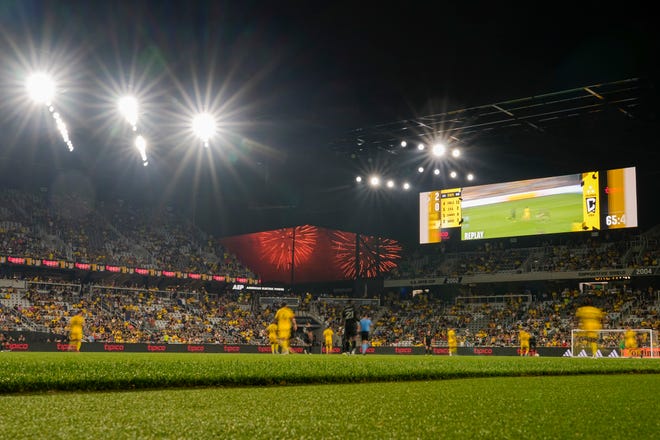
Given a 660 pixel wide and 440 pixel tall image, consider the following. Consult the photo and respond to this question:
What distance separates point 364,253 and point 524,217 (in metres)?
16.9

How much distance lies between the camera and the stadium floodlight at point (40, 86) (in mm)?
24922

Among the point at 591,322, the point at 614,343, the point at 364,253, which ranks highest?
the point at 364,253

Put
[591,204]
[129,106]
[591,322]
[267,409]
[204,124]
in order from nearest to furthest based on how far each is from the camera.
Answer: [267,409], [591,322], [129,106], [204,124], [591,204]

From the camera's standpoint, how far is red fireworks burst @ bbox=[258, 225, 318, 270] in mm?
52250

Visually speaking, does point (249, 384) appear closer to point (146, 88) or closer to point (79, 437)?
point (79, 437)

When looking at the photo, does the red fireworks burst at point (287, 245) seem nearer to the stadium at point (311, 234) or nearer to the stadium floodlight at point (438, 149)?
the stadium at point (311, 234)

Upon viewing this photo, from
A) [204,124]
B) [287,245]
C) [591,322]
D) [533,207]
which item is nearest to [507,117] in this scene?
[533,207]

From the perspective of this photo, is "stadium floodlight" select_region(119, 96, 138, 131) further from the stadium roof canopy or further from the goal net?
the goal net

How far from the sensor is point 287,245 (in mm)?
52750

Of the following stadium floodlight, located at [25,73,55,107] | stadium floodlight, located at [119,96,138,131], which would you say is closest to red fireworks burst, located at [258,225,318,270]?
stadium floodlight, located at [119,96,138,131]

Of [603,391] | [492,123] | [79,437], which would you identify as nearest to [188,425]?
[79,437]

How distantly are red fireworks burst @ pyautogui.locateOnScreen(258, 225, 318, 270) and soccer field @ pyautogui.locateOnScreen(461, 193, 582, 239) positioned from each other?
1631cm

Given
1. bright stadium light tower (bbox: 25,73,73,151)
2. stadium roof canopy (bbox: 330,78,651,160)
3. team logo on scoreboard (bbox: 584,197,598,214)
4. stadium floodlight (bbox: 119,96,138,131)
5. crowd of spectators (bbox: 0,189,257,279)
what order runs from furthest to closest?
crowd of spectators (bbox: 0,189,257,279) → team logo on scoreboard (bbox: 584,197,598,214) → stadium roof canopy (bbox: 330,78,651,160) → stadium floodlight (bbox: 119,96,138,131) → bright stadium light tower (bbox: 25,73,73,151)

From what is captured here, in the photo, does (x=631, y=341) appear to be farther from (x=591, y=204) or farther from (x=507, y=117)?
(x=507, y=117)
